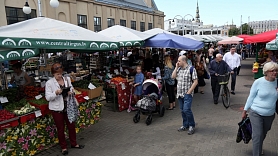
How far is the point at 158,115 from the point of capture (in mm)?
6902

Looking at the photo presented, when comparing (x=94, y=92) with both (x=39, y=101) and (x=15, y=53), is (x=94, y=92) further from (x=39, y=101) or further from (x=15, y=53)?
(x=15, y=53)

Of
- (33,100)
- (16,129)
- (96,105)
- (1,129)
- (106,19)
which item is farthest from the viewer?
(106,19)

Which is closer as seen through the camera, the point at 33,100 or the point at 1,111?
the point at 1,111

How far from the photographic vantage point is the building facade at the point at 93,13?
19359mm

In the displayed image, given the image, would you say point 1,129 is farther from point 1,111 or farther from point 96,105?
point 96,105

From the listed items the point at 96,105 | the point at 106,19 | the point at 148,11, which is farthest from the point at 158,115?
the point at 148,11

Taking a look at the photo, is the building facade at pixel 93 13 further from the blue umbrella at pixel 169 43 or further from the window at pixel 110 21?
the blue umbrella at pixel 169 43

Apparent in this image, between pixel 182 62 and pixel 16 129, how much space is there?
3738 millimetres

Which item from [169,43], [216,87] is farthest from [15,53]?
[216,87]

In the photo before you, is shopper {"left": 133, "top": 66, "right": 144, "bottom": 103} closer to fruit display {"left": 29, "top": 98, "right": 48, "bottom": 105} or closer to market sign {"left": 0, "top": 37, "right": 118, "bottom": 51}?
market sign {"left": 0, "top": 37, "right": 118, "bottom": 51}

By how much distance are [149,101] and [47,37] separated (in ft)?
10.3

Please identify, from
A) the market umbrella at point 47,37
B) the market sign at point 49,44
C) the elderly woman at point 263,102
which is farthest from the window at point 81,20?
the elderly woman at point 263,102

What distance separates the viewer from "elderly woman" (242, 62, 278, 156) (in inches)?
138

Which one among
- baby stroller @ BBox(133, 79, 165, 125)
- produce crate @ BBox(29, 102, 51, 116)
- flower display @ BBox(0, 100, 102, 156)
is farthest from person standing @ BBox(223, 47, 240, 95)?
produce crate @ BBox(29, 102, 51, 116)
